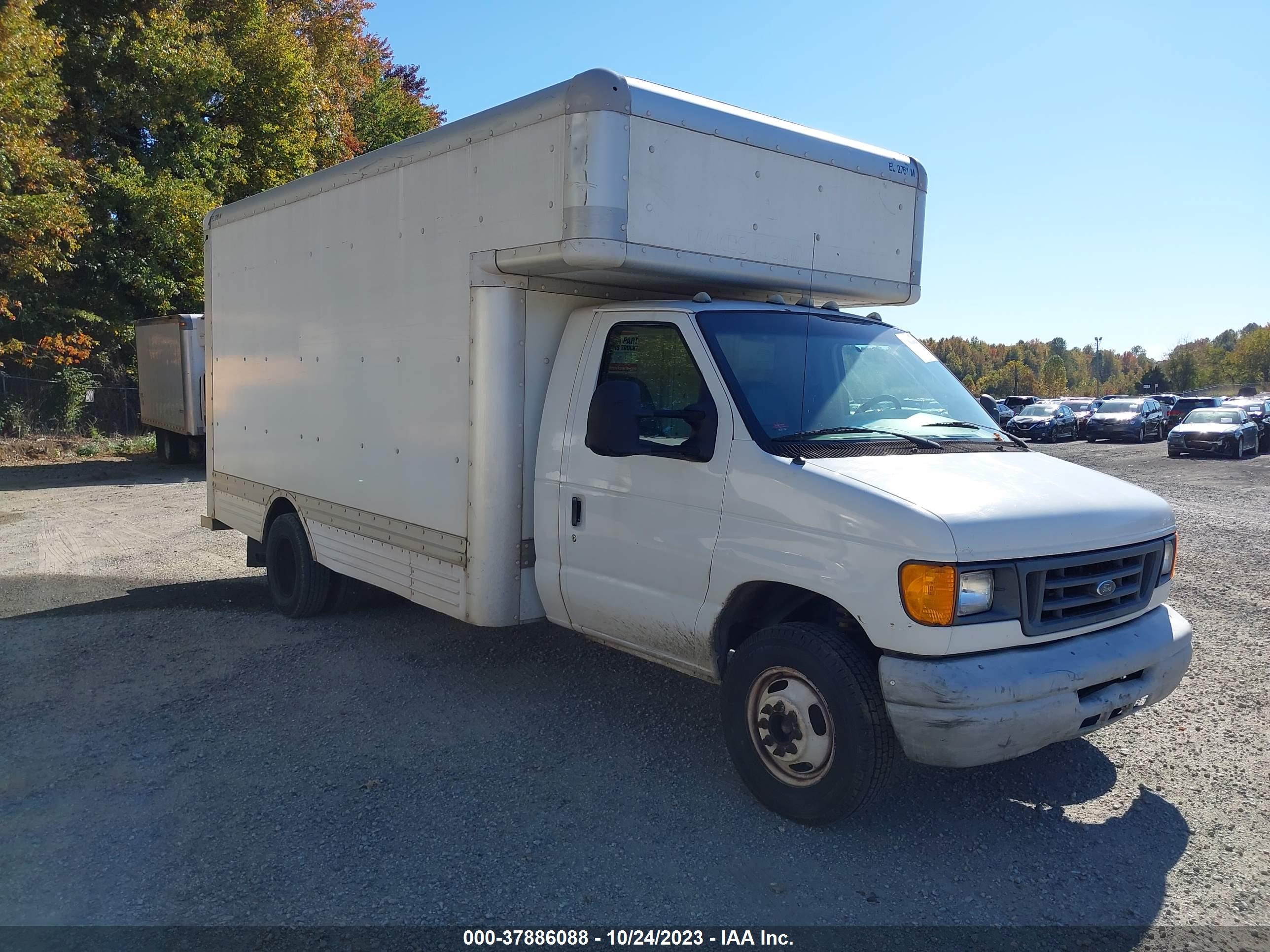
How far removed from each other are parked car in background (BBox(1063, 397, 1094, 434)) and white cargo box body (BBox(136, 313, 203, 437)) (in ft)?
102

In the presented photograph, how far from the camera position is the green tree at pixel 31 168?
1680 cm

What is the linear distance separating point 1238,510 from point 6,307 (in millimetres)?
22640

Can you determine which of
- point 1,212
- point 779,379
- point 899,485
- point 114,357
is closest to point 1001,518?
point 899,485

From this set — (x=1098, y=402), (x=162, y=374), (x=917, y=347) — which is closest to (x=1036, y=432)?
(x=1098, y=402)

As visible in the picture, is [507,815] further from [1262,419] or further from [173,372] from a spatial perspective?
[1262,419]

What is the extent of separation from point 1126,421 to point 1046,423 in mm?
2866

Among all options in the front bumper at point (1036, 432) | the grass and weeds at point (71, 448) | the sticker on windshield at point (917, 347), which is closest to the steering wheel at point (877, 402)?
the sticker on windshield at point (917, 347)

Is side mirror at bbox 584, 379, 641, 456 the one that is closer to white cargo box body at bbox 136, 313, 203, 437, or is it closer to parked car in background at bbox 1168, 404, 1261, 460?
white cargo box body at bbox 136, 313, 203, 437

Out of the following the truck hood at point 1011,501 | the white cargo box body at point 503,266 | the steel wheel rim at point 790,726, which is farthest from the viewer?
the white cargo box body at point 503,266

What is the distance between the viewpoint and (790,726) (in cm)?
407

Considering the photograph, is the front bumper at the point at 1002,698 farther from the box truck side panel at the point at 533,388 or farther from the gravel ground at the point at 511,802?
the box truck side panel at the point at 533,388

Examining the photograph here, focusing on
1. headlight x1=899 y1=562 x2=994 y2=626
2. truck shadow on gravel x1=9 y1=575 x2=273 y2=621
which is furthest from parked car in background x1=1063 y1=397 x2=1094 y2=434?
headlight x1=899 y1=562 x2=994 y2=626

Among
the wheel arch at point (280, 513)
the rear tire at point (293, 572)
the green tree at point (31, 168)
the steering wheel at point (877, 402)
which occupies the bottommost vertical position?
the rear tire at point (293, 572)

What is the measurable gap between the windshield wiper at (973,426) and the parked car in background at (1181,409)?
34.4m
